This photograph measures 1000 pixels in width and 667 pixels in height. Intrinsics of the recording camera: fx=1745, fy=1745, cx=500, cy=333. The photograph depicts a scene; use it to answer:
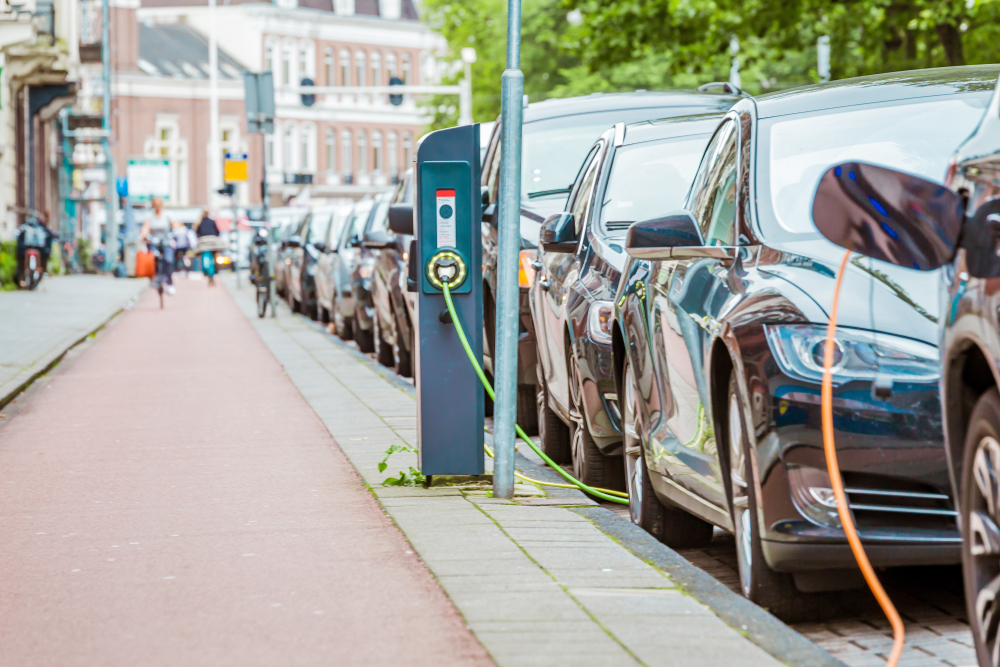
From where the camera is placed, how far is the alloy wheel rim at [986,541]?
3.61m

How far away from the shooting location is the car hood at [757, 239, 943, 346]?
464cm

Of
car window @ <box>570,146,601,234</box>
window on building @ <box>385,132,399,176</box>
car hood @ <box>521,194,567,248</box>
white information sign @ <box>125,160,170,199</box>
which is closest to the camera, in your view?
car window @ <box>570,146,601,234</box>

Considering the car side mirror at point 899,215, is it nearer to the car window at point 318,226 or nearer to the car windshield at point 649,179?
the car windshield at point 649,179

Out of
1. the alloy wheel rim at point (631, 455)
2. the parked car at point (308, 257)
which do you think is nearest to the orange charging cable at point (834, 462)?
the alloy wheel rim at point (631, 455)

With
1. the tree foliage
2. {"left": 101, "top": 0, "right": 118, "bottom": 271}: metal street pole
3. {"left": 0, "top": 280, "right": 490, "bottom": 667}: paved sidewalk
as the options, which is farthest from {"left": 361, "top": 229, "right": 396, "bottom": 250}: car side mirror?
{"left": 101, "top": 0, "right": 118, "bottom": 271}: metal street pole

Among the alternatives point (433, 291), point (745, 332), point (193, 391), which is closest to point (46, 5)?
point (193, 391)

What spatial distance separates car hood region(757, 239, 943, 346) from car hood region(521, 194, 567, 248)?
4.67 m

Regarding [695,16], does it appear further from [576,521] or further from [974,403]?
[974,403]

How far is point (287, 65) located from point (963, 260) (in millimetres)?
96764

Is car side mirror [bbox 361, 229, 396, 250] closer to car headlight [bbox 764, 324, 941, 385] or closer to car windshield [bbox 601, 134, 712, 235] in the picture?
car windshield [bbox 601, 134, 712, 235]

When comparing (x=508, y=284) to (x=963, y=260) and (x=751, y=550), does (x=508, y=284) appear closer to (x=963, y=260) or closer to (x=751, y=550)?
(x=751, y=550)

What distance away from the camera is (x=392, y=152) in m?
103

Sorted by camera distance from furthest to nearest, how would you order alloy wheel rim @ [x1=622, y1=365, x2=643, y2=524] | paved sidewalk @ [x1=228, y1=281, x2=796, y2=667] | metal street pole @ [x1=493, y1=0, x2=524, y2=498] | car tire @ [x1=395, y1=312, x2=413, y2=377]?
car tire @ [x1=395, y1=312, x2=413, y2=377], metal street pole @ [x1=493, y1=0, x2=524, y2=498], alloy wheel rim @ [x1=622, y1=365, x2=643, y2=524], paved sidewalk @ [x1=228, y1=281, x2=796, y2=667]

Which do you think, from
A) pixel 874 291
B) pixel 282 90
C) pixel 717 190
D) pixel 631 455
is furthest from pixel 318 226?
pixel 282 90
